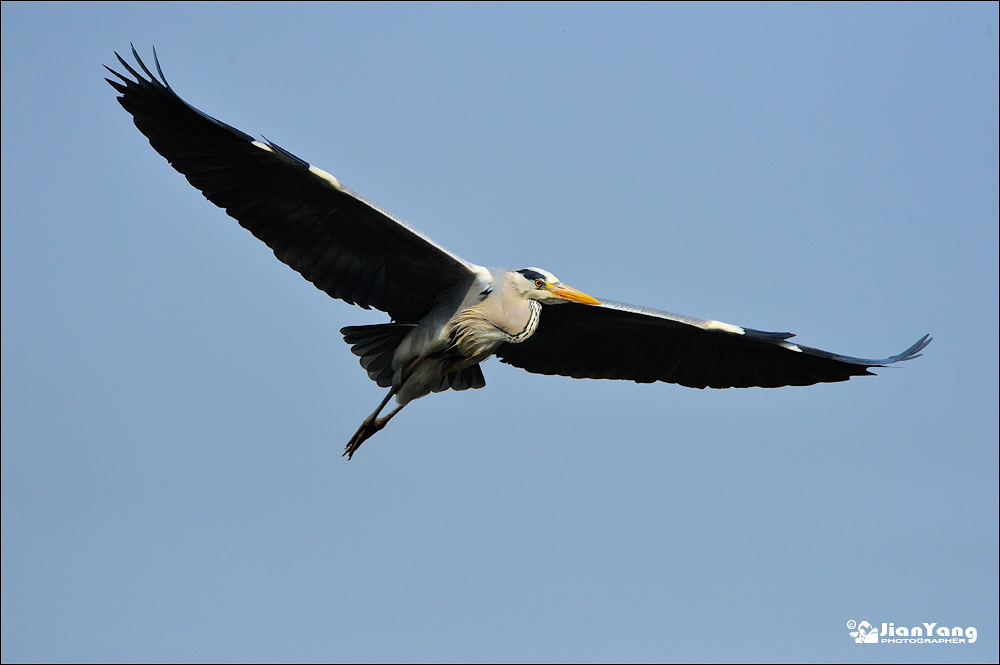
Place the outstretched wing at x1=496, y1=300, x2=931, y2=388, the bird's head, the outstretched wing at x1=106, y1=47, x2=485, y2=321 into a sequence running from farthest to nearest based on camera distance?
the outstretched wing at x1=496, y1=300, x2=931, y2=388
the bird's head
the outstretched wing at x1=106, y1=47, x2=485, y2=321

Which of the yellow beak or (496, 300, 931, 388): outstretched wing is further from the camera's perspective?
(496, 300, 931, 388): outstretched wing

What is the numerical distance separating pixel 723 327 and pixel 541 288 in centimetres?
181

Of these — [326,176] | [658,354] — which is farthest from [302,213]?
[658,354]

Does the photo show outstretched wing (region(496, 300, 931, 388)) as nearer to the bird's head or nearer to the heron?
the heron

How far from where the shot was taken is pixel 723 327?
11.1 meters

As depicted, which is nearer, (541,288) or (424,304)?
(541,288)

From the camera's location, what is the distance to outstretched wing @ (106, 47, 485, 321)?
9.72 metres

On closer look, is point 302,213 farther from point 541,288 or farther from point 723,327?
point 723,327

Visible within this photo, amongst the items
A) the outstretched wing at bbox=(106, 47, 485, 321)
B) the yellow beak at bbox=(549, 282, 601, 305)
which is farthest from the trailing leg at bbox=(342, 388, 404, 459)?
the yellow beak at bbox=(549, 282, 601, 305)

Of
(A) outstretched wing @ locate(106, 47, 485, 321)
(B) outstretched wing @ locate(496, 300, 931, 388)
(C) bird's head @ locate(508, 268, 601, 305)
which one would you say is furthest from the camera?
(B) outstretched wing @ locate(496, 300, 931, 388)

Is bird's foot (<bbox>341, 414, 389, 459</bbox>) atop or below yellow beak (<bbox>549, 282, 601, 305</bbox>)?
below

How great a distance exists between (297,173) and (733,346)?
4.59m

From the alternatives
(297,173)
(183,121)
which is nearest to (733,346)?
(297,173)

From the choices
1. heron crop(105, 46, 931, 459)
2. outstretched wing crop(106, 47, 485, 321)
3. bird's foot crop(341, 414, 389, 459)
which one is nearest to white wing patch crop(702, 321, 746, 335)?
heron crop(105, 46, 931, 459)
